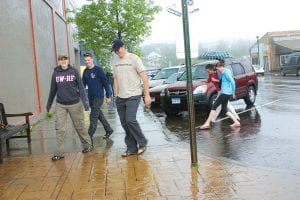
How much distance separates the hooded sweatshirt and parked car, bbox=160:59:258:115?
5834 mm

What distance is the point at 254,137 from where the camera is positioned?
972 cm

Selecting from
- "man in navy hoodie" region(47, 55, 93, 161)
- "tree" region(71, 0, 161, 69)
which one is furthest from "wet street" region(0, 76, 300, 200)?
"tree" region(71, 0, 161, 69)

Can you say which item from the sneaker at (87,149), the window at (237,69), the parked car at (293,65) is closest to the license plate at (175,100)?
the window at (237,69)

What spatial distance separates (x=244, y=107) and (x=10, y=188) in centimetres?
1087

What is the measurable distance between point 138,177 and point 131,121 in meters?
1.49

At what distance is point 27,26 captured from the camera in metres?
13.9

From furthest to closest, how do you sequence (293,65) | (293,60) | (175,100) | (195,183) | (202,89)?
(293,60), (293,65), (175,100), (202,89), (195,183)

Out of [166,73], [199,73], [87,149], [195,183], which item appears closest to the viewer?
[195,183]

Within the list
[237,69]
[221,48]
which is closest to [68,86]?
[237,69]

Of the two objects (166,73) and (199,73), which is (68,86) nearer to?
(199,73)

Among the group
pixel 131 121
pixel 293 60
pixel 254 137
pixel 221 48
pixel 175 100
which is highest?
pixel 221 48

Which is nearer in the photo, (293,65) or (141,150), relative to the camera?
(141,150)

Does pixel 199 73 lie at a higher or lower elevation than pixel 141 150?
higher

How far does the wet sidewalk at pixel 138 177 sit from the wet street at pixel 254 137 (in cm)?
65
